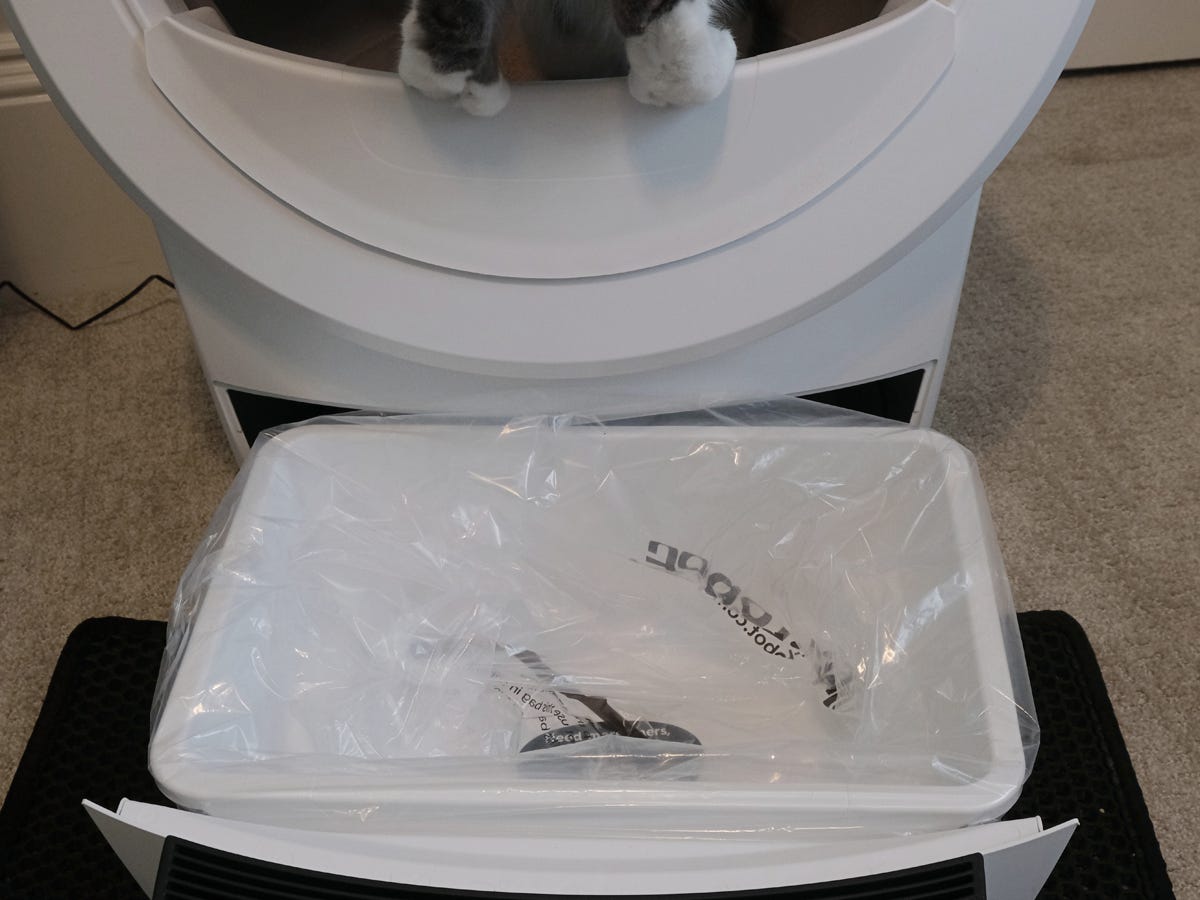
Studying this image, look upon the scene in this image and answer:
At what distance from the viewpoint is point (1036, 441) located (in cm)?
91

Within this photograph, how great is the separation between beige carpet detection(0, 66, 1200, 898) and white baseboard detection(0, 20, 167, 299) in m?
0.04

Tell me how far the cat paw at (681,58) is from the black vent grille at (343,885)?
401 millimetres

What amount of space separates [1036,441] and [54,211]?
1.08m

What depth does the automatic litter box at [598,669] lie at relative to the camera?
450 mm

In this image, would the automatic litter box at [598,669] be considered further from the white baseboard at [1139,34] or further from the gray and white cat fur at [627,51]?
the white baseboard at [1139,34]

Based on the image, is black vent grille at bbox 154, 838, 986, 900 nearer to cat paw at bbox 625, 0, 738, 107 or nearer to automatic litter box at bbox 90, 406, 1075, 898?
automatic litter box at bbox 90, 406, 1075, 898

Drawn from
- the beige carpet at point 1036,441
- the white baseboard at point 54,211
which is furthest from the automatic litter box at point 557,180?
the white baseboard at point 54,211

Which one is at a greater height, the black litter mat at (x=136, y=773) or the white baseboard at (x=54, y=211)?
the white baseboard at (x=54, y=211)

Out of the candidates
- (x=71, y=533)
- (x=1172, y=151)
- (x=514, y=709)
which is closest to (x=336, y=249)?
(x=514, y=709)

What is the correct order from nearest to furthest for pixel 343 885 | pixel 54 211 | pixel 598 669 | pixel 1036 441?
pixel 343 885 → pixel 598 669 → pixel 1036 441 → pixel 54 211

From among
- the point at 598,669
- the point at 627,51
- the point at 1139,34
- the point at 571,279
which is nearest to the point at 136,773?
the point at 598,669

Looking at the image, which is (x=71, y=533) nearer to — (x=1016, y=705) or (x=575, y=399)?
(x=575, y=399)

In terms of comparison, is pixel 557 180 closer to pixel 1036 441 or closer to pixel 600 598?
pixel 600 598

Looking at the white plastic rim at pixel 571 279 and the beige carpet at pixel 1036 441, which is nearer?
the white plastic rim at pixel 571 279
